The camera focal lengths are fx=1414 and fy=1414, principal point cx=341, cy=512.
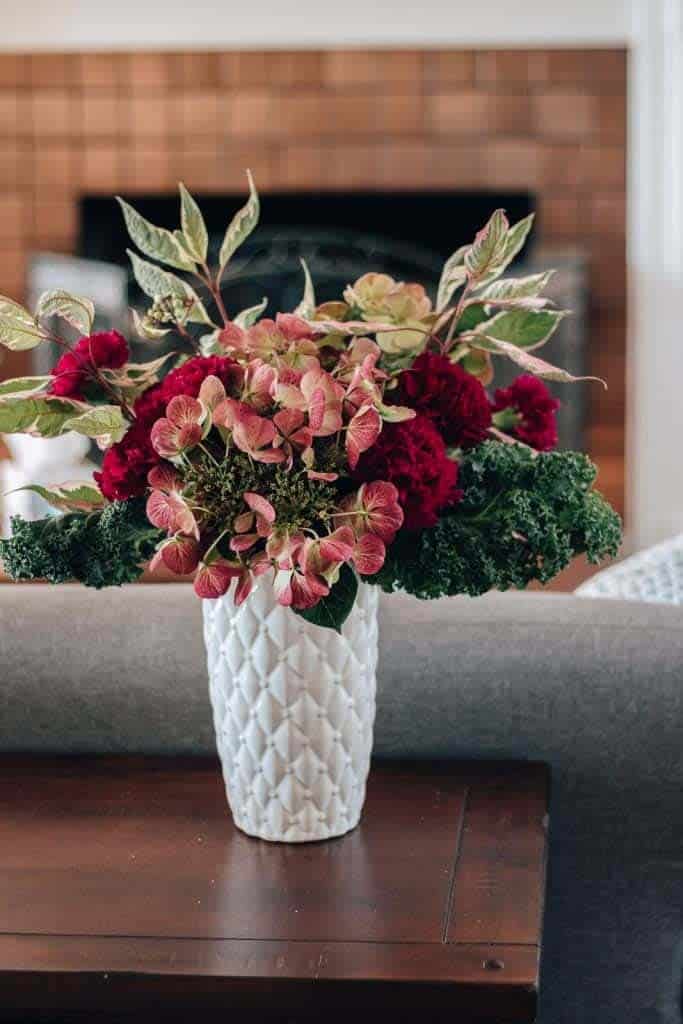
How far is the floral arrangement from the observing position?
1012 millimetres

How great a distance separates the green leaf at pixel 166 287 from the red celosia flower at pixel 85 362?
0.20 feet

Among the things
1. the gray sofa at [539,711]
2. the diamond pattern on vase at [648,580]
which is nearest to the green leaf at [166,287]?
the gray sofa at [539,711]

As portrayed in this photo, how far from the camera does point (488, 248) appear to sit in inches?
42.1

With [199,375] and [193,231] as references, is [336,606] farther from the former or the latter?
[193,231]

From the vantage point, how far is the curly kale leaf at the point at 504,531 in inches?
42.4

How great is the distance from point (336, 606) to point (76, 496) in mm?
234

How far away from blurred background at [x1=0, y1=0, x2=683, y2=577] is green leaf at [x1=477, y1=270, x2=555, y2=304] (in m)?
3.73

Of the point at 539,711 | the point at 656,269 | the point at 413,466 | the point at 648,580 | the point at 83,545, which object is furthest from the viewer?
the point at 656,269

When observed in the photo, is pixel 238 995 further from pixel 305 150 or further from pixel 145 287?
pixel 305 150

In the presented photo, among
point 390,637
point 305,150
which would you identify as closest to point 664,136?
point 305,150

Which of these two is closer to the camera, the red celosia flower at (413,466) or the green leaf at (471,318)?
the red celosia flower at (413,466)

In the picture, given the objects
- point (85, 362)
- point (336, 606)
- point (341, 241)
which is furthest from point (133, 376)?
point (341, 241)

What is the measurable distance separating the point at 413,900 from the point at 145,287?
538 mm

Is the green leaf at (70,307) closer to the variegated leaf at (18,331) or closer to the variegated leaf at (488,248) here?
the variegated leaf at (18,331)
